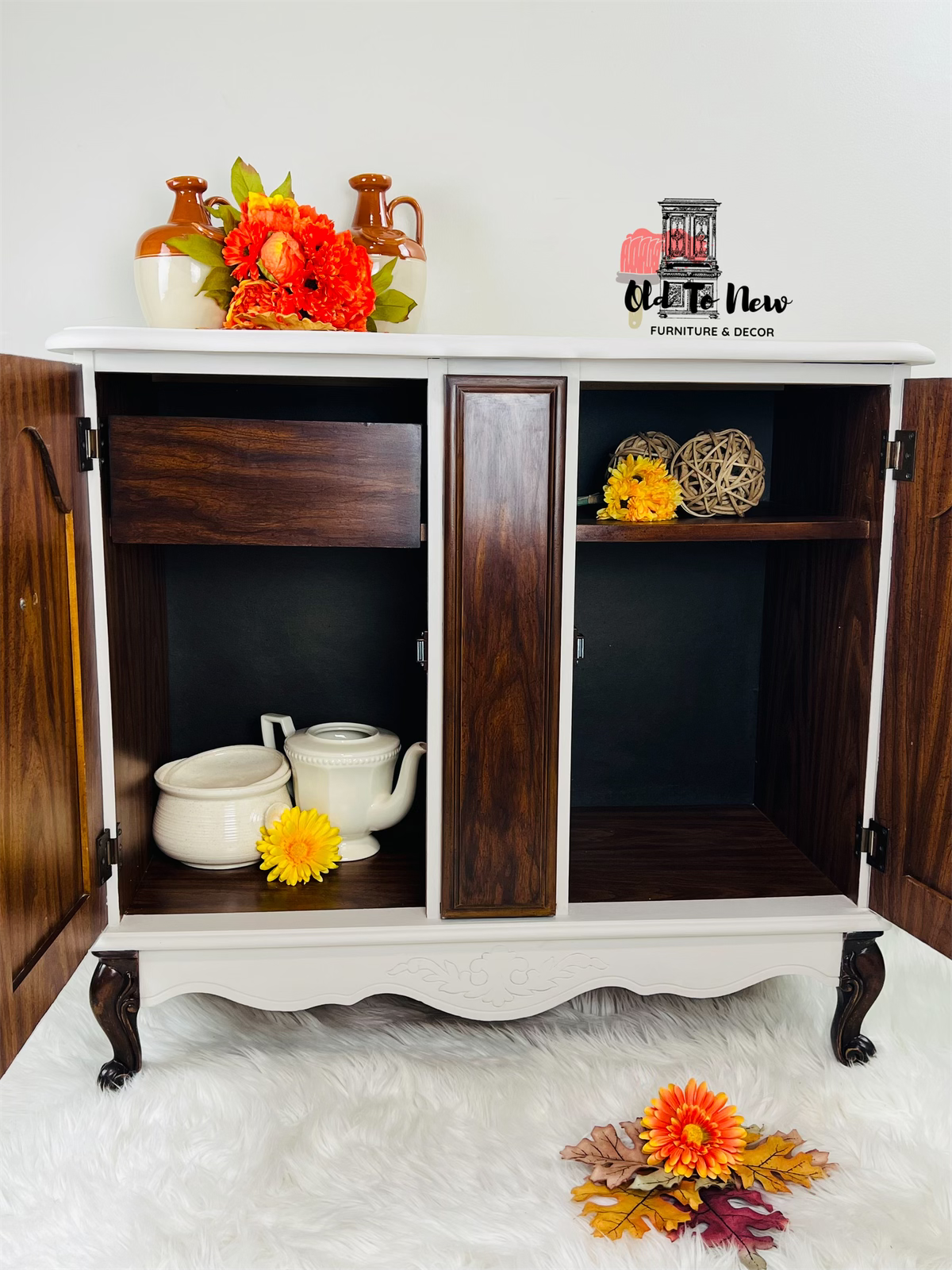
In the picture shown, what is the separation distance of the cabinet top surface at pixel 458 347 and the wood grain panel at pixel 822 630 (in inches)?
5.5

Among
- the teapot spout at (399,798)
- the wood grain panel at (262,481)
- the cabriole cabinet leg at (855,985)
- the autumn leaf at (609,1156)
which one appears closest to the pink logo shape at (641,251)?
the wood grain panel at (262,481)

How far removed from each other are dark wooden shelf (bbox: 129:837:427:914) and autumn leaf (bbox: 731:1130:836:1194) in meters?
0.61

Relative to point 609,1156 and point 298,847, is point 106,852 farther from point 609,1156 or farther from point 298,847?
point 609,1156

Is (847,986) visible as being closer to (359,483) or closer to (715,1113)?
(715,1113)

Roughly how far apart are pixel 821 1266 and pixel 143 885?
1152 millimetres

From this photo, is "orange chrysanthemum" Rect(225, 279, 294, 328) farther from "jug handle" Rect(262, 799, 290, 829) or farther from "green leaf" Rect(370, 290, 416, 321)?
"jug handle" Rect(262, 799, 290, 829)

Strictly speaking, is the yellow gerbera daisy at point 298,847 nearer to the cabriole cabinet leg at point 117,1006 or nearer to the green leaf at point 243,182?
the cabriole cabinet leg at point 117,1006

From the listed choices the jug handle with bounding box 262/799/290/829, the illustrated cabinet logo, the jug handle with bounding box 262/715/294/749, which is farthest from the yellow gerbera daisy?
the illustrated cabinet logo

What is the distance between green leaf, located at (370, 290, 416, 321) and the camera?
168cm

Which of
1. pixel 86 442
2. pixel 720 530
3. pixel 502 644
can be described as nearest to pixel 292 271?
pixel 86 442

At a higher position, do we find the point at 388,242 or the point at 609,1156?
the point at 388,242

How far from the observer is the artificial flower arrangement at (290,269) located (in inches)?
60.1

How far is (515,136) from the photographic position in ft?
6.33

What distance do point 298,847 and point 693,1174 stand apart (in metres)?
0.79
